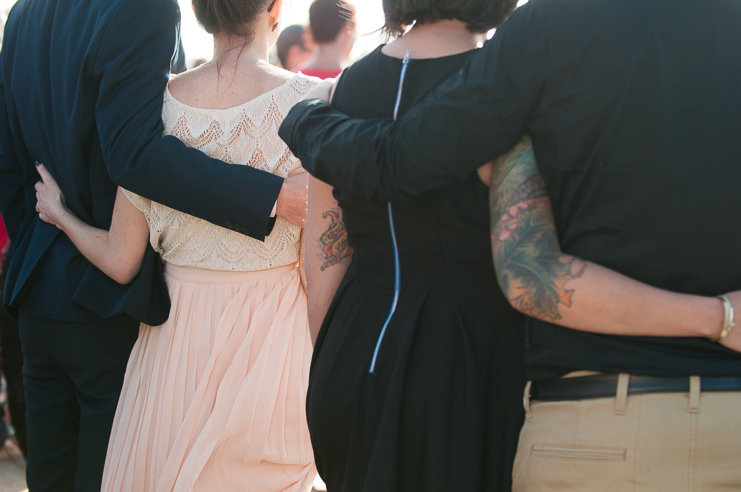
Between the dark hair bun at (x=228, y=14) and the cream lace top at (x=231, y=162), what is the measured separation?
0.74 feet

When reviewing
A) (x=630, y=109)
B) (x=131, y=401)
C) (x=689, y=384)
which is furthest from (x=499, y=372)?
(x=131, y=401)

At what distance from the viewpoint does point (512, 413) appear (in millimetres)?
1206

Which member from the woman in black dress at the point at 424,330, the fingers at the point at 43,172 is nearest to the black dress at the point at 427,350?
the woman in black dress at the point at 424,330

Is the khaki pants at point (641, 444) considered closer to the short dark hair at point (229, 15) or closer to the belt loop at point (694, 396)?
the belt loop at point (694, 396)

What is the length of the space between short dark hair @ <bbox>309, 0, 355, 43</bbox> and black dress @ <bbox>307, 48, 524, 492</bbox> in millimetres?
2699

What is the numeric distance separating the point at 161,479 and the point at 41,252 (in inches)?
34.6

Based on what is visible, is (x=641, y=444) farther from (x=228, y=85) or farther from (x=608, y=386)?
(x=228, y=85)

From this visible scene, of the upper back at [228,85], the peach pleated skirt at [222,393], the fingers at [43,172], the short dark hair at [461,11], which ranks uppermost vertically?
the short dark hair at [461,11]

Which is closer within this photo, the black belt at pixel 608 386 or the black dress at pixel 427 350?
the black belt at pixel 608 386

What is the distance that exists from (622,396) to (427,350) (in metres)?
0.38

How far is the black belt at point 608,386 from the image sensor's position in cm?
98

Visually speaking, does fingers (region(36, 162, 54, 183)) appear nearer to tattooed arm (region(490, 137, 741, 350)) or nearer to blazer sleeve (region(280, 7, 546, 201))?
blazer sleeve (region(280, 7, 546, 201))

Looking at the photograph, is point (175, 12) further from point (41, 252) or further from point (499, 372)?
point (499, 372)

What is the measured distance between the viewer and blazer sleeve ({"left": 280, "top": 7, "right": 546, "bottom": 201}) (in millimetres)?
1027
